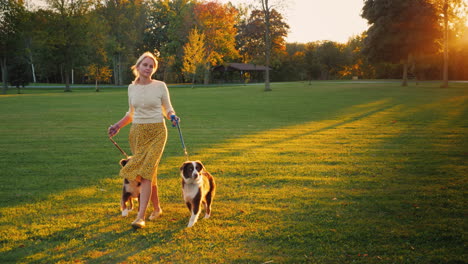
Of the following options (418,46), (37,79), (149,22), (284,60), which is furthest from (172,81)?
(418,46)

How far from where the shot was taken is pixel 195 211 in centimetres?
477

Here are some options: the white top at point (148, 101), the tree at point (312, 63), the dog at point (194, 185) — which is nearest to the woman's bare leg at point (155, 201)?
the dog at point (194, 185)

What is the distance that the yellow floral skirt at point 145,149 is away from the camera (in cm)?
475

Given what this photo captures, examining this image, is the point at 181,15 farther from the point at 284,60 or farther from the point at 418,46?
the point at 418,46

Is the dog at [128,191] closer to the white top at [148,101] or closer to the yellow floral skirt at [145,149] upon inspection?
the yellow floral skirt at [145,149]

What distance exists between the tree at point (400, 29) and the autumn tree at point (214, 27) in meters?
26.7

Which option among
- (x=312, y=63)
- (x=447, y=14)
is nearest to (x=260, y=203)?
(x=447, y=14)

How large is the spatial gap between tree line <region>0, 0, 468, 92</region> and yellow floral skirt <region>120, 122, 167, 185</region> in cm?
4057

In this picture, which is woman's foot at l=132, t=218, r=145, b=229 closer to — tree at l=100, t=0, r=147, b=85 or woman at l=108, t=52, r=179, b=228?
woman at l=108, t=52, r=179, b=228

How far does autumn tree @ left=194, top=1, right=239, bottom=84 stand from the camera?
66312mm

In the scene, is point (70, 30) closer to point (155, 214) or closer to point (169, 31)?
point (169, 31)

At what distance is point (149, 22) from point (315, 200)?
8166 centimetres

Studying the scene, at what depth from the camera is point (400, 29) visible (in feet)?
152

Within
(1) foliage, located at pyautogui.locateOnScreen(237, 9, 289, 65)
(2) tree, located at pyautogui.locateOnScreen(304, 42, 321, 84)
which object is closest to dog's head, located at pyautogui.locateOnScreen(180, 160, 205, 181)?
(1) foliage, located at pyautogui.locateOnScreen(237, 9, 289, 65)
